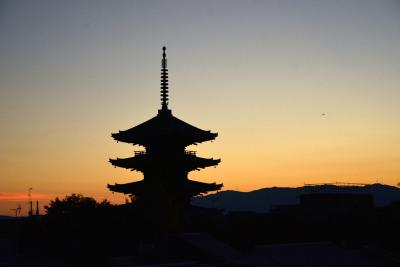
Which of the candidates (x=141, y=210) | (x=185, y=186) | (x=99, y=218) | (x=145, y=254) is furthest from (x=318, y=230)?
(x=145, y=254)

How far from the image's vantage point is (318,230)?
5850cm

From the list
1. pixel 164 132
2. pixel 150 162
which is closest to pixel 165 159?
pixel 150 162

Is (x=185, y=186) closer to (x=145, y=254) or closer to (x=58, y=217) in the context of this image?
(x=58, y=217)

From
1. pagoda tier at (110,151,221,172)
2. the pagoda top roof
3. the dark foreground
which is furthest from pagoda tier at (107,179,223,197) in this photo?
the pagoda top roof

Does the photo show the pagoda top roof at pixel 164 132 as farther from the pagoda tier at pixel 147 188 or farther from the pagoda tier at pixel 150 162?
the pagoda tier at pixel 147 188

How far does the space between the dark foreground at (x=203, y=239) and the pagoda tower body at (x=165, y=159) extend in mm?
2653

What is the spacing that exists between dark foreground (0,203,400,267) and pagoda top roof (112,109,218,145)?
22.6 ft

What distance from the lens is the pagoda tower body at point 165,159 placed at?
2164 inches

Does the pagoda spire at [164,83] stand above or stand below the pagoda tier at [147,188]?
above

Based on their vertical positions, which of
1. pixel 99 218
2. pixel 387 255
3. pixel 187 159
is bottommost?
pixel 387 255

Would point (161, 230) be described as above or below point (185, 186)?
below

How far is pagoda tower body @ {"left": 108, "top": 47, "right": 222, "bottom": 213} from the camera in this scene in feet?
180

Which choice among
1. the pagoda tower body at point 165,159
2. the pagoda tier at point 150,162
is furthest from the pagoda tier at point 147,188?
the pagoda tier at point 150,162

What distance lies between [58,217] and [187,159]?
1346 cm
